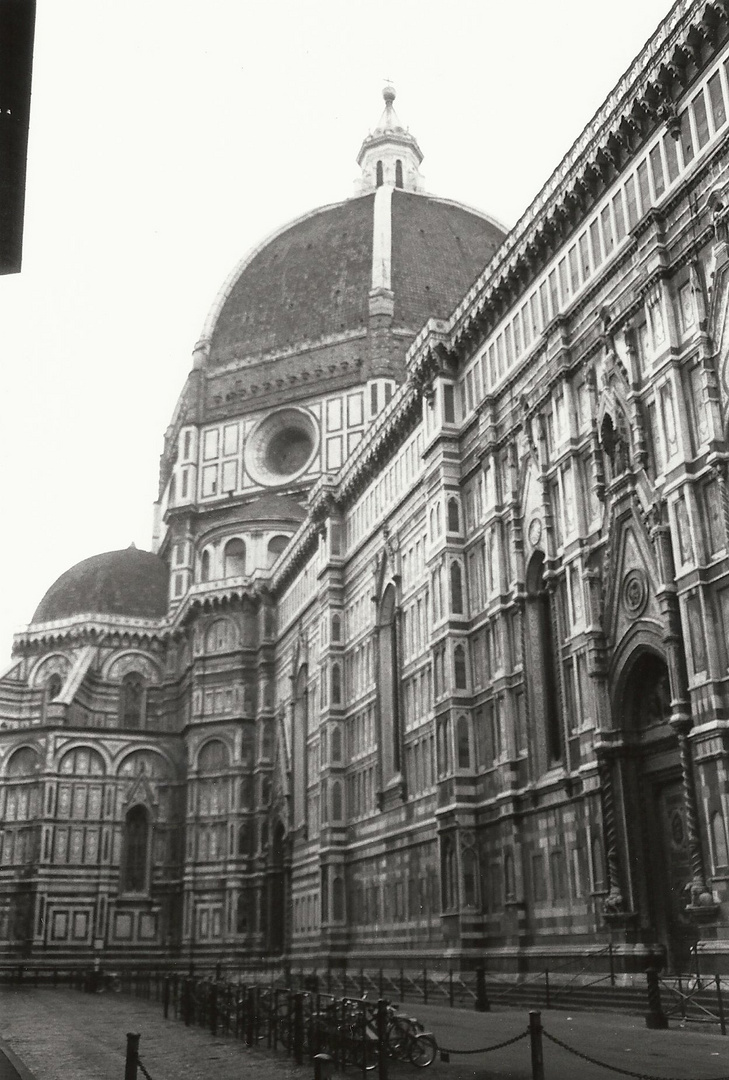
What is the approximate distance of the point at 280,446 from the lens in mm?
68438

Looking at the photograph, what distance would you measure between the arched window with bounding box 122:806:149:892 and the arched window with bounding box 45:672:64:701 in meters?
10.2

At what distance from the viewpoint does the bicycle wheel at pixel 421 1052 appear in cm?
1448

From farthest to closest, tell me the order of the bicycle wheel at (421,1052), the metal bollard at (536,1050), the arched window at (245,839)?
the arched window at (245,839) < the bicycle wheel at (421,1052) < the metal bollard at (536,1050)

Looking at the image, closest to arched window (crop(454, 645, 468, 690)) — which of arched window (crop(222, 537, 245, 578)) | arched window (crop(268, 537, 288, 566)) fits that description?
arched window (crop(268, 537, 288, 566))

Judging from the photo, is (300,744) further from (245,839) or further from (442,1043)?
(442,1043)

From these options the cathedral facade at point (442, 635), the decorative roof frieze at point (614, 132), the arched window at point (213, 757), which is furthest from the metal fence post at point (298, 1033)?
the arched window at point (213, 757)

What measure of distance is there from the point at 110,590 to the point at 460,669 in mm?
40806

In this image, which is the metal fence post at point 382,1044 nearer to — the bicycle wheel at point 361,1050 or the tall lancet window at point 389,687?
the bicycle wheel at point 361,1050

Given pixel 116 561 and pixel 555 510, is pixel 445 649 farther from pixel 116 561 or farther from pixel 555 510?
pixel 116 561

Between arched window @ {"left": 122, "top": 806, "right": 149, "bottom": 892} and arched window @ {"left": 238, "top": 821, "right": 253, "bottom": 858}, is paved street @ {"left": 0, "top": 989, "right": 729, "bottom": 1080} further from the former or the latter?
arched window @ {"left": 122, "top": 806, "right": 149, "bottom": 892}

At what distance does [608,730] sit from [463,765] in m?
7.60

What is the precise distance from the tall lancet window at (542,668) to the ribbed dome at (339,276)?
1632 inches

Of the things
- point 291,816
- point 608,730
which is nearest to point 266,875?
point 291,816

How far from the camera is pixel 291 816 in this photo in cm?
5003
